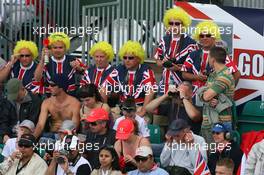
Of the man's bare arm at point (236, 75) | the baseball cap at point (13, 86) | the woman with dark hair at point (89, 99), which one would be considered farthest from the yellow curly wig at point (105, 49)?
the man's bare arm at point (236, 75)

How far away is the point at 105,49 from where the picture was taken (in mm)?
21141

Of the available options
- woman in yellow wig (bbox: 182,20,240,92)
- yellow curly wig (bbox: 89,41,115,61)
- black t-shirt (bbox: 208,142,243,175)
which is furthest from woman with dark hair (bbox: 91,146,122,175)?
yellow curly wig (bbox: 89,41,115,61)

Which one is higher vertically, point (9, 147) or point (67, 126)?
point (67, 126)

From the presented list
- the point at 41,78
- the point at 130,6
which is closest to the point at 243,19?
the point at 130,6

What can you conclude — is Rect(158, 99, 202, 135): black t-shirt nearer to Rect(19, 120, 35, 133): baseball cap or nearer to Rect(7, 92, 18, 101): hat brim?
Rect(19, 120, 35, 133): baseball cap

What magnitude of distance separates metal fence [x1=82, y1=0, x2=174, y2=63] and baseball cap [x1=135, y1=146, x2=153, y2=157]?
3.86m

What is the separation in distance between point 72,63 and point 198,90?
252 centimetres

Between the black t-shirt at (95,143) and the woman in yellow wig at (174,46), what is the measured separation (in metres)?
1.57

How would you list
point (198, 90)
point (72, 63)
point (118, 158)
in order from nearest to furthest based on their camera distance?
point (118, 158) < point (198, 90) < point (72, 63)

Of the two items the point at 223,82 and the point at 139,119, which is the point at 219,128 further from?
A: the point at 139,119

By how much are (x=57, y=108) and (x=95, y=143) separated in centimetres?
152

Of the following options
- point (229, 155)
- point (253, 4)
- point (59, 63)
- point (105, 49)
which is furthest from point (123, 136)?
point (253, 4)

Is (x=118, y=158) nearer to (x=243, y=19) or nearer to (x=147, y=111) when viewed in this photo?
(x=147, y=111)

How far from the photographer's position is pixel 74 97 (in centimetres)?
2103
